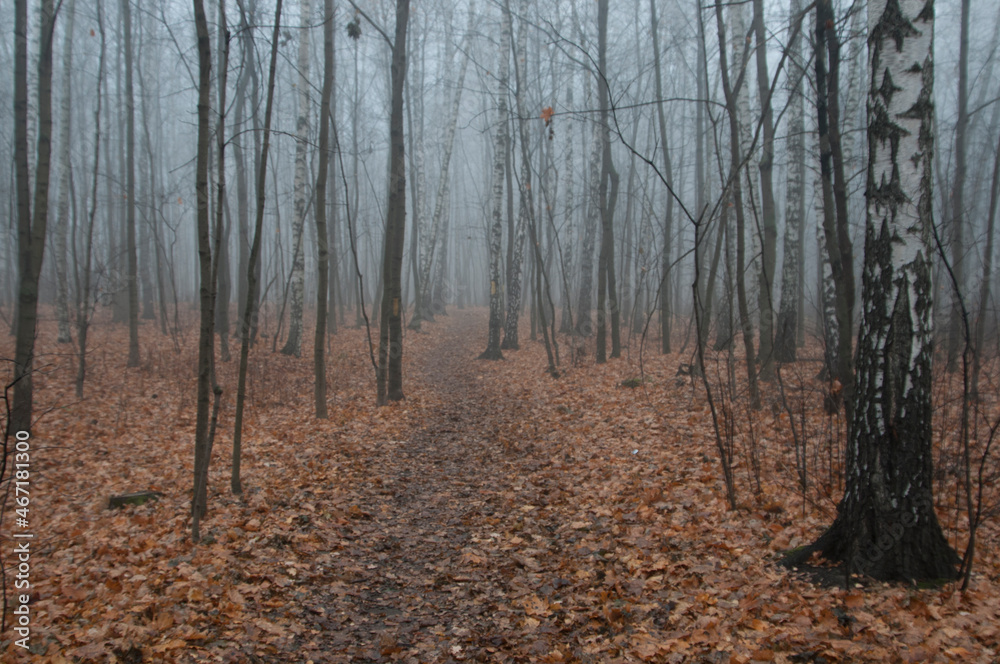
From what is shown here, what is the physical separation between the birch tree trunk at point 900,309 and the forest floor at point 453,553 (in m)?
0.27

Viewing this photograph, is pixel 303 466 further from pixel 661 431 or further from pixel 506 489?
pixel 661 431

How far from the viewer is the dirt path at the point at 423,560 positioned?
3.06 m

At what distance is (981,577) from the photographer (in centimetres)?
300

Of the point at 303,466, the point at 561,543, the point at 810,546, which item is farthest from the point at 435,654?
the point at 303,466

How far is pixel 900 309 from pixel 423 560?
351 cm

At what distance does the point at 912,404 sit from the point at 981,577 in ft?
3.53

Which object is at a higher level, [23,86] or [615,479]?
[23,86]

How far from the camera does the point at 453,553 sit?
4.11m

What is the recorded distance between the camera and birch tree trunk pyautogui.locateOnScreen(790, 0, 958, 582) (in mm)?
2939

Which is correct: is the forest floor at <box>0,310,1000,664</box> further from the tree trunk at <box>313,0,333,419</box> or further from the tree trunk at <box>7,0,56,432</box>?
the tree trunk at <box>7,0,56,432</box>

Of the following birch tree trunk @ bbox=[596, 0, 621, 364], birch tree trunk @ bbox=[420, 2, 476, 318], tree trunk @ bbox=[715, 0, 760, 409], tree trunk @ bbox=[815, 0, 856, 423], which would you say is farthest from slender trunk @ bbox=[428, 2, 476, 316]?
tree trunk @ bbox=[815, 0, 856, 423]

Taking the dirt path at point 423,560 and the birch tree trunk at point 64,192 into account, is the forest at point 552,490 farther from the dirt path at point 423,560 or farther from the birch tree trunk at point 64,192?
the birch tree trunk at point 64,192

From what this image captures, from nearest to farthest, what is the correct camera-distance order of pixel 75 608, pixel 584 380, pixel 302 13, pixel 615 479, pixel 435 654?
pixel 435 654 < pixel 75 608 < pixel 615 479 < pixel 584 380 < pixel 302 13
